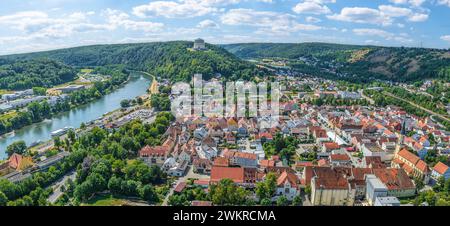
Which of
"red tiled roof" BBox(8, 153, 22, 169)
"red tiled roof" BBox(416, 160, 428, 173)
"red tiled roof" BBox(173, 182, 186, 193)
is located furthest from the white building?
"red tiled roof" BBox(8, 153, 22, 169)

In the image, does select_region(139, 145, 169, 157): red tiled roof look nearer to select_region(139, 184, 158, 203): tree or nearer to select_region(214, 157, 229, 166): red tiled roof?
select_region(214, 157, 229, 166): red tiled roof

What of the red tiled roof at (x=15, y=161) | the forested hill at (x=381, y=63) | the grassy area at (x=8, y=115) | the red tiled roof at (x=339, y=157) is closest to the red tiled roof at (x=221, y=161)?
the red tiled roof at (x=339, y=157)

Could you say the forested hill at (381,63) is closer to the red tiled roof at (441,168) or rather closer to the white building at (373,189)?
the red tiled roof at (441,168)

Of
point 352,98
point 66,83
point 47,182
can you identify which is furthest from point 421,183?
point 66,83

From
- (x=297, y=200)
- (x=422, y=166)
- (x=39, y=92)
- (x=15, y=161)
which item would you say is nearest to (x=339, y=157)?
(x=422, y=166)

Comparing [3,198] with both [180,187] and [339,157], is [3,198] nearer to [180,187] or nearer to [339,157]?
[180,187]
